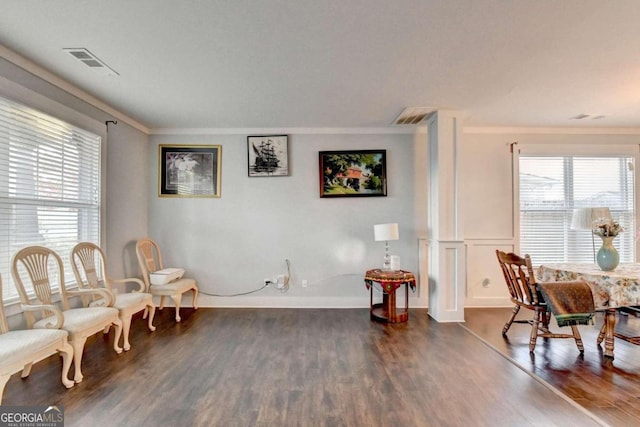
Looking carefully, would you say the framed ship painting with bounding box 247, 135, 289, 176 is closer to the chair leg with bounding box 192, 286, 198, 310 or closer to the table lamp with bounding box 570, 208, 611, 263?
the chair leg with bounding box 192, 286, 198, 310

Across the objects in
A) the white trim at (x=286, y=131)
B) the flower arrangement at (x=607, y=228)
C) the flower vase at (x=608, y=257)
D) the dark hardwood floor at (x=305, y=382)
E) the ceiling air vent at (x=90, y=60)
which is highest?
the ceiling air vent at (x=90, y=60)

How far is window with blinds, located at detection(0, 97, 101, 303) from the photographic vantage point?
254 centimetres

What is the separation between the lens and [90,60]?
264 centimetres

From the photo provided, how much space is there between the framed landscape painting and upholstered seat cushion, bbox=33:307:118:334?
284 cm

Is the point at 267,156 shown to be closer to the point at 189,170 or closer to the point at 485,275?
the point at 189,170

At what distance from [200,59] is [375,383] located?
9.59 ft

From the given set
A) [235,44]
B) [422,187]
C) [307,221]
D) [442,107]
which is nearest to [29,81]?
[235,44]

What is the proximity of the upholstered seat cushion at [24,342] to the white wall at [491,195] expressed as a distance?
4.63 metres

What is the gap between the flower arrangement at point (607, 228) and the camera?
3.09m

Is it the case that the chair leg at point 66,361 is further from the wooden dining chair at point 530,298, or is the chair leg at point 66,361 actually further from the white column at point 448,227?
the wooden dining chair at point 530,298

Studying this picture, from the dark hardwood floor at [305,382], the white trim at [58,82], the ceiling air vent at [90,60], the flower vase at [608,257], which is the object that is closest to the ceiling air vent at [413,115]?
the flower vase at [608,257]

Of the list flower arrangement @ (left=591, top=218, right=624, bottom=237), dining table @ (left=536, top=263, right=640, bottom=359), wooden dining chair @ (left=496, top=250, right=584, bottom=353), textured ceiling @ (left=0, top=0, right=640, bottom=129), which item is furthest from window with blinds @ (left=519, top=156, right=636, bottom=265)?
wooden dining chair @ (left=496, top=250, right=584, bottom=353)

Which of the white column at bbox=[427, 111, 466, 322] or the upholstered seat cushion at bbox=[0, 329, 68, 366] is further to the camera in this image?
the white column at bbox=[427, 111, 466, 322]

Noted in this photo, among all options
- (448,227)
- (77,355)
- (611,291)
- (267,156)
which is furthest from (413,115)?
(77,355)
